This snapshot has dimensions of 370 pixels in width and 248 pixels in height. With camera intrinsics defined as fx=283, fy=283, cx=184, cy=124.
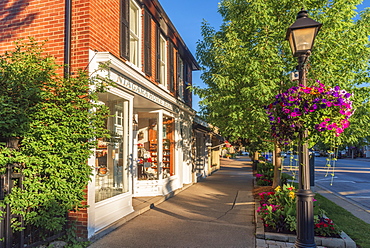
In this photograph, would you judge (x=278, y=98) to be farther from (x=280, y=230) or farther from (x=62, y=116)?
(x=62, y=116)

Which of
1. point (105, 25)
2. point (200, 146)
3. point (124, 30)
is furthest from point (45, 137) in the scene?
point (200, 146)

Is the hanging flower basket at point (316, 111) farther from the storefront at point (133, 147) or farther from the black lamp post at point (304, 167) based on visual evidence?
the storefront at point (133, 147)

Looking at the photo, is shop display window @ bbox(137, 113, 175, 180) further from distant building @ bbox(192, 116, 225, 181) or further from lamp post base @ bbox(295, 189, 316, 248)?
lamp post base @ bbox(295, 189, 316, 248)

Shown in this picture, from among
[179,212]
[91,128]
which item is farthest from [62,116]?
[179,212]

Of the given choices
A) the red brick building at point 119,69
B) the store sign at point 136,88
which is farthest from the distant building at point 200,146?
the store sign at point 136,88

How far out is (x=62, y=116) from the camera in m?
4.82

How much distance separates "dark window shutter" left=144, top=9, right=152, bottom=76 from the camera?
8.58 metres

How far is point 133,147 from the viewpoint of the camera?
792 cm

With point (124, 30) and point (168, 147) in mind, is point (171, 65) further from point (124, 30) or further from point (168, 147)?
point (124, 30)

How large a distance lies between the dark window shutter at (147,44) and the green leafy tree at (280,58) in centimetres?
213

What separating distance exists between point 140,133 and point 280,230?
20.6 feet

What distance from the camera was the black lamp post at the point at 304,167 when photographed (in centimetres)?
402

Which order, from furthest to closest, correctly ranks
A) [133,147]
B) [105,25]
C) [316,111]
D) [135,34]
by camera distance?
[135,34], [133,147], [105,25], [316,111]

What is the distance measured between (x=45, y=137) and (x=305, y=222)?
4.19 metres
